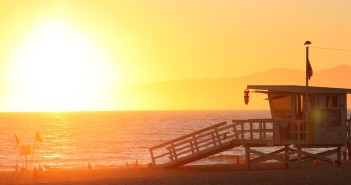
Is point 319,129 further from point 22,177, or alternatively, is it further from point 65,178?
point 22,177

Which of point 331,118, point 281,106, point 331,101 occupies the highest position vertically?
point 331,101

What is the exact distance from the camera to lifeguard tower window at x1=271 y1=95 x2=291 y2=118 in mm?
34000

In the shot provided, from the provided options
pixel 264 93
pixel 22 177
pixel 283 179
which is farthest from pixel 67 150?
pixel 283 179

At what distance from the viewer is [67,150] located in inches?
4328

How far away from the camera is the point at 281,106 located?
34.4m

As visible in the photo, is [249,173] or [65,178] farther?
[65,178]

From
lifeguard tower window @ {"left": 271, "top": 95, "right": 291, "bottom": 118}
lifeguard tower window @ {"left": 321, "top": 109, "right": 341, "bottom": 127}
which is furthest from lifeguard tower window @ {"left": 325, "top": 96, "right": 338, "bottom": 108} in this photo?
lifeguard tower window @ {"left": 271, "top": 95, "right": 291, "bottom": 118}

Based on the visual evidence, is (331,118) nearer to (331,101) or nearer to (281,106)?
(331,101)

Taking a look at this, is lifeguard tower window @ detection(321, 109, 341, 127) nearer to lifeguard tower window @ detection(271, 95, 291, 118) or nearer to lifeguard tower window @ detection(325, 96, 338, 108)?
lifeguard tower window @ detection(325, 96, 338, 108)

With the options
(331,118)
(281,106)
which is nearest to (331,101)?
(331,118)

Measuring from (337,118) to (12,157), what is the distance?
63.2m

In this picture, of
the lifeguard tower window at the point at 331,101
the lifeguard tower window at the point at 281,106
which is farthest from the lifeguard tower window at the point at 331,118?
the lifeguard tower window at the point at 281,106

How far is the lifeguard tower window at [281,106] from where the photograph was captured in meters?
34.0

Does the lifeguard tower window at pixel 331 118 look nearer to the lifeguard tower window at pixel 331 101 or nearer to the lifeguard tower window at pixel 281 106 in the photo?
the lifeguard tower window at pixel 331 101
